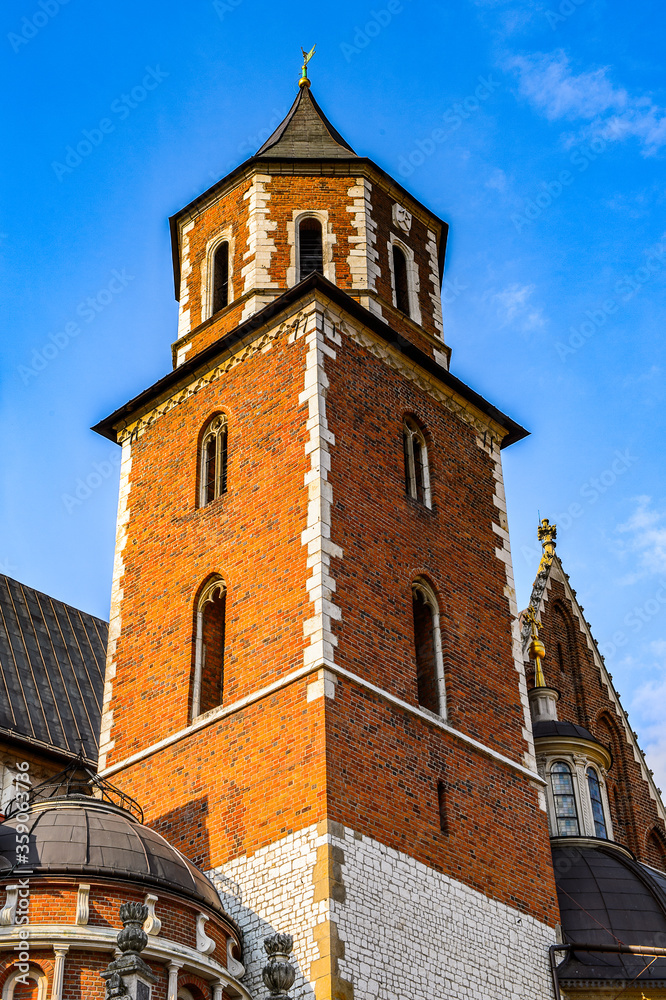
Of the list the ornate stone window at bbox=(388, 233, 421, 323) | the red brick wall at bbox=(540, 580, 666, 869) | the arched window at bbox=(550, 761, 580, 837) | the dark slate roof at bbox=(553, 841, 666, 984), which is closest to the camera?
the dark slate roof at bbox=(553, 841, 666, 984)

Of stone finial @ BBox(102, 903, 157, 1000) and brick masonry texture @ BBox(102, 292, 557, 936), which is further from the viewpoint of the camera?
brick masonry texture @ BBox(102, 292, 557, 936)

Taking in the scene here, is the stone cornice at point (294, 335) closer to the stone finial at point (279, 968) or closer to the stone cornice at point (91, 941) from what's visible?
the stone finial at point (279, 968)

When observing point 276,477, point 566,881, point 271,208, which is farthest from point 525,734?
point 271,208

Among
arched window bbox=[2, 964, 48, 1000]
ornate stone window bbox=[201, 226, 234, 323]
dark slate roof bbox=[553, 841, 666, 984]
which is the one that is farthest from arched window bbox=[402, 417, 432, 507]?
arched window bbox=[2, 964, 48, 1000]

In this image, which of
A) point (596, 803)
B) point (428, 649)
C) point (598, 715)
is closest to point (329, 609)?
point (428, 649)

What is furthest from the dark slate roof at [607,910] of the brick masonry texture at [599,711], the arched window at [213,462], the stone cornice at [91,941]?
the arched window at [213,462]

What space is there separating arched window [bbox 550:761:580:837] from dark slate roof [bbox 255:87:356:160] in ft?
37.9

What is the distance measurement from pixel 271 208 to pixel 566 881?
12.5 meters

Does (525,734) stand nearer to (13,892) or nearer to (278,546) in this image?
(278,546)

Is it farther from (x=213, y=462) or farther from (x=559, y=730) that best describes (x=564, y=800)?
(x=213, y=462)

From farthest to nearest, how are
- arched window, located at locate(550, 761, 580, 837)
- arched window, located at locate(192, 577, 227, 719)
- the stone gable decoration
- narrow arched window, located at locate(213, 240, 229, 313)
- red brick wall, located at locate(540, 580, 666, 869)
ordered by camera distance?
red brick wall, located at locate(540, 580, 666, 869), the stone gable decoration, narrow arched window, located at locate(213, 240, 229, 313), arched window, located at locate(550, 761, 580, 837), arched window, located at locate(192, 577, 227, 719)

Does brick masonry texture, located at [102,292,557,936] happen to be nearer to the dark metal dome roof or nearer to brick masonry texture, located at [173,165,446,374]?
brick masonry texture, located at [173,165,446,374]

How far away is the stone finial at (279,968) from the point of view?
54.4 ft

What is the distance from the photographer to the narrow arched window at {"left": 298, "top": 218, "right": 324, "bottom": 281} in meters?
25.6
